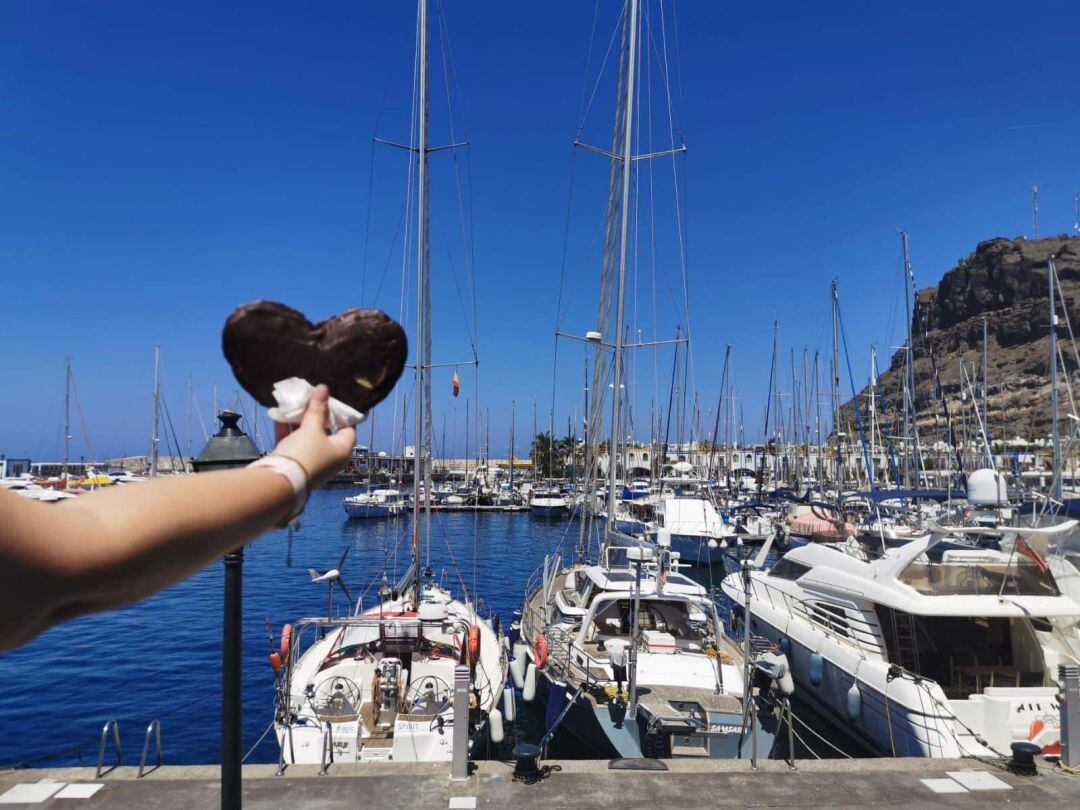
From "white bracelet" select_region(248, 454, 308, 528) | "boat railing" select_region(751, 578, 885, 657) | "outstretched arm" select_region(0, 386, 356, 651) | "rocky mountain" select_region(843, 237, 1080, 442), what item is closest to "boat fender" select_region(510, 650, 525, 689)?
"boat railing" select_region(751, 578, 885, 657)

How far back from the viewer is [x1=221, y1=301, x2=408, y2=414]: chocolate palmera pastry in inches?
77.9

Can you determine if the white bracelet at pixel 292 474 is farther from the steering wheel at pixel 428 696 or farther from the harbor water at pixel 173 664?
the steering wheel at pixel 428 696

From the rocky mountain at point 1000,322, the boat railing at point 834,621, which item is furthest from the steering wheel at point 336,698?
the rocky mountain at point 1000,322

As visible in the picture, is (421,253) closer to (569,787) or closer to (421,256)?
(421,256)

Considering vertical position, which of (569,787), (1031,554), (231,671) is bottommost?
(569,787)

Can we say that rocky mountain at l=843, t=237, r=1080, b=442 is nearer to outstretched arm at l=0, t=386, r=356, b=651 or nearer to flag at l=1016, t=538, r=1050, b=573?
flag at l=1016, t=538, r=1050, b=573

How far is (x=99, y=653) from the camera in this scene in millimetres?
24094

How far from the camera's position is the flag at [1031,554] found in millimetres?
13484

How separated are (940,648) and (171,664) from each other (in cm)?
2092

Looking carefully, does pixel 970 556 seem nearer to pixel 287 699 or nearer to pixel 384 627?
pixel 384 627

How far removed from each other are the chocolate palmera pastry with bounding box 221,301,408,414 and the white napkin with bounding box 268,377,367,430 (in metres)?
0.10

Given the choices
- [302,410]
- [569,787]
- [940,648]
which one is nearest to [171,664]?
[569,787]

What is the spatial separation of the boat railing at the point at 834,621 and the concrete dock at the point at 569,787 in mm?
4391

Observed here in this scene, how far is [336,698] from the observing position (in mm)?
11953
